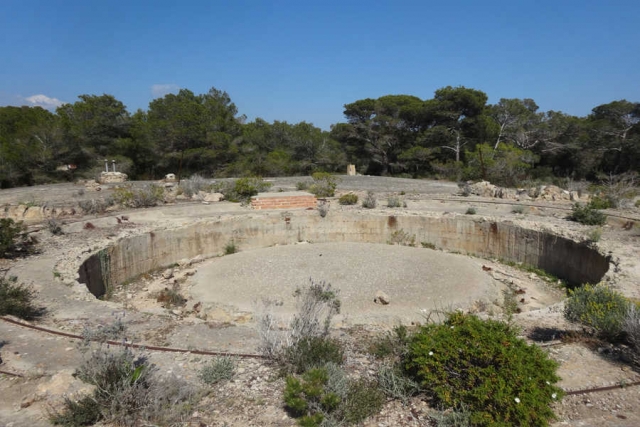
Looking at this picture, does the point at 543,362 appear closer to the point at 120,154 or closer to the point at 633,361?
the point at 633,361

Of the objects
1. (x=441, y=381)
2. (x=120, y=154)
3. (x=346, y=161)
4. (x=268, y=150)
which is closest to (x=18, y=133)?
(x=120, y=154)

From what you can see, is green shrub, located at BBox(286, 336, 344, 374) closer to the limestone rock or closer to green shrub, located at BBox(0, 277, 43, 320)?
green shrub, located at BBox(0, 277, 43, 320)

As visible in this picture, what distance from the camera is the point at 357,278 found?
10656mm

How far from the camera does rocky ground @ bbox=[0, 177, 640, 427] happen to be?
3.85 metres

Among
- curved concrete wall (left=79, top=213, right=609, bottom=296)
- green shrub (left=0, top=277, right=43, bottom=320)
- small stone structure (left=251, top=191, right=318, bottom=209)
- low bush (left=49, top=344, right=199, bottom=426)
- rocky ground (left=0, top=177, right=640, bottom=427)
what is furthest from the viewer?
small stone structure (left=251, top=191, right=318, bottom=209)

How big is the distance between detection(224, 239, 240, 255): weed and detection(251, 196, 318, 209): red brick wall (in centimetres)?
203

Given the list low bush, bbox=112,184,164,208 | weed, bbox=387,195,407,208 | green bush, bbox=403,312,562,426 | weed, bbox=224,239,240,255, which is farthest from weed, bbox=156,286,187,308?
weed, bbox=387,195,407,208

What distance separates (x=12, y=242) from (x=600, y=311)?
11957 mm

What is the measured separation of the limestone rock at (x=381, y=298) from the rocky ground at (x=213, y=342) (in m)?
0.49

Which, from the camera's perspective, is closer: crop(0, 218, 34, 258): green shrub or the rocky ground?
the rocky ground

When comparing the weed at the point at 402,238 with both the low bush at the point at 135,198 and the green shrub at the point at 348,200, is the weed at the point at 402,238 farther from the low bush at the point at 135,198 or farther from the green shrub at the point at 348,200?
the low bush at the point at 135,198

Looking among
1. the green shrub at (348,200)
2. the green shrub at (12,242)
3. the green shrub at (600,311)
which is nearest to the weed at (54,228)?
the green shrub at (12,242)

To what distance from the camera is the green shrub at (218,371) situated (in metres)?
4.39

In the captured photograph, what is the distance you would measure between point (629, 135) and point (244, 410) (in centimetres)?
3277
